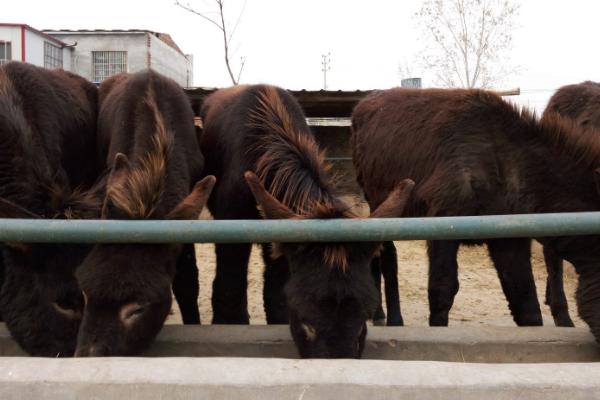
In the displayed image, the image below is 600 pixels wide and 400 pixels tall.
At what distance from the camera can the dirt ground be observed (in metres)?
6.41

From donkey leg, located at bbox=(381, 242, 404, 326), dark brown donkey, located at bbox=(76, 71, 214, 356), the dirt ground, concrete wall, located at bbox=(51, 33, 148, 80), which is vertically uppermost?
concrete wall, located at bbox=(51, 33, 148, 80)

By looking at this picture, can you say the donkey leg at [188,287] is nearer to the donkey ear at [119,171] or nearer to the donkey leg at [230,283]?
the donkey leg at [230,283]

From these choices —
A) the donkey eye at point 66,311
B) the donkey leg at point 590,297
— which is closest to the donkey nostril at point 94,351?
the donkey eye at point 66,311

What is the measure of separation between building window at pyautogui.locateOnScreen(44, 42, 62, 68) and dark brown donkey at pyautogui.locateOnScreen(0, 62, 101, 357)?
935 inches

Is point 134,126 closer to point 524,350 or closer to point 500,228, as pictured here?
point 500,228

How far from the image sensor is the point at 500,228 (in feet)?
8.27

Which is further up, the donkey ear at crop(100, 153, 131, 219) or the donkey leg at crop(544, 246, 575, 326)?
the donkey ear at crop(100, 153, 131, 219)

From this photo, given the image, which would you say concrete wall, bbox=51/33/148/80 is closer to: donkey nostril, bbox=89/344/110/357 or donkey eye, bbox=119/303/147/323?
donkey eye, bbox=119/303/147/323

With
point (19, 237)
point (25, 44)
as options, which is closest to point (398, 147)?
point (19, 237)

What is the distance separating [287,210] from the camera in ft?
10.6

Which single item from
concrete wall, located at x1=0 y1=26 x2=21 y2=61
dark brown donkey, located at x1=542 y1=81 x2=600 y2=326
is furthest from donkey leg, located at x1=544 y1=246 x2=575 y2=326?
concrete wall, located at x1=0 y1=26 x2=21 y2=61

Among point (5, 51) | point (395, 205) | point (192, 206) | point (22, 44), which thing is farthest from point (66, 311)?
point (5, 51)

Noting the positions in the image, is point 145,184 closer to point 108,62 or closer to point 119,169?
point 119,169

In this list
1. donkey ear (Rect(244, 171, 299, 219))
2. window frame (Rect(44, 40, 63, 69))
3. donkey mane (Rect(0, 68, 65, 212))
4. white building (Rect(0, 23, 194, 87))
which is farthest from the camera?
white building (Rect(0, 23, 194, 87))
